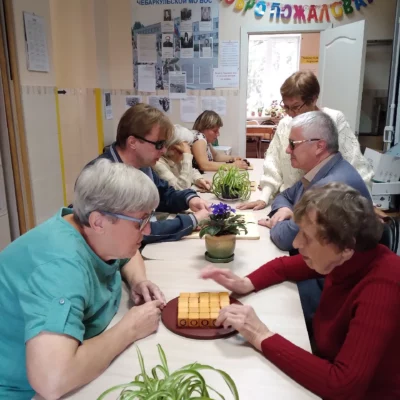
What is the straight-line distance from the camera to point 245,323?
3.82ft

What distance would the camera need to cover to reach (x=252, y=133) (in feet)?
23.1

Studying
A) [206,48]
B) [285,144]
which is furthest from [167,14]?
[285,144]

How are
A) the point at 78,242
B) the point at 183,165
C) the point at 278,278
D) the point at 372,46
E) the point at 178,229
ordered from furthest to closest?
the point at 372,46, the point at 183,165, the point at 178,229, the point at 278,278, the point at 78,242

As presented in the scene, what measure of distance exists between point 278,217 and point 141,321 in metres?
1.10

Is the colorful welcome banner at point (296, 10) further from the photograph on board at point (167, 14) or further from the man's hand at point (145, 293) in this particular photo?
the man's hand at point (145, 293)

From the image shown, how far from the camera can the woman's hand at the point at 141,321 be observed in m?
1.17

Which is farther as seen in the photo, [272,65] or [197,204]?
[272,65]

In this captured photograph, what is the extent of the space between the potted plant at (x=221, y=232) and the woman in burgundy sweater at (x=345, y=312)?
47cm

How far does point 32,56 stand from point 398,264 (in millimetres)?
3047

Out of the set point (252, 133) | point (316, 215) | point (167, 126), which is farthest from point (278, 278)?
point (252, 133)

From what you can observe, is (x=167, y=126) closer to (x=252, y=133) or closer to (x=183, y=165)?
(x=183, y=165)

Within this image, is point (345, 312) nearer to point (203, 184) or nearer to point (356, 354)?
point (356, 354)

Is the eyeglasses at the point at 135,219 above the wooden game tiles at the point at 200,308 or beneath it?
above

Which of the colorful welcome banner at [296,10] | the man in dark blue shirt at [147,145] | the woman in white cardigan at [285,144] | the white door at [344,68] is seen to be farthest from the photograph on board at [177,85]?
the man in dark blue shirt at [147,145]
